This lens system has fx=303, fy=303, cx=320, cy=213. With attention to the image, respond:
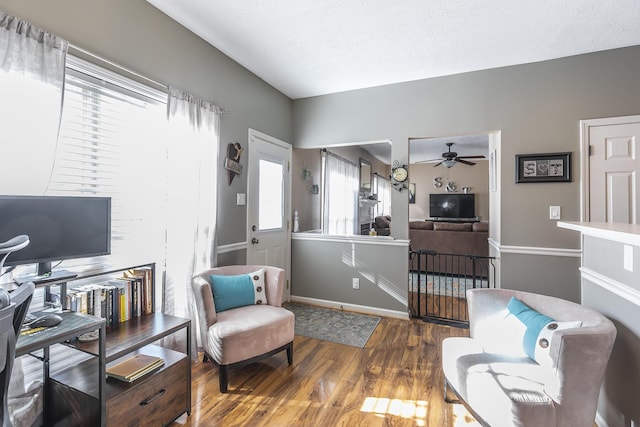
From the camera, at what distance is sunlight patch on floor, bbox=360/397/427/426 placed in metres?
1.84

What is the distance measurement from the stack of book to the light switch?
261 centimetres

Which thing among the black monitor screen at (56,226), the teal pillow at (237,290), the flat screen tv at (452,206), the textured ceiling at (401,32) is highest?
the textured ceiling at (401,32)

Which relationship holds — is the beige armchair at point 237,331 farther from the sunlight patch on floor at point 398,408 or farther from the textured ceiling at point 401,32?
the textured ceiling at point 401,32

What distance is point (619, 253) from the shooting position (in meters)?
1.54

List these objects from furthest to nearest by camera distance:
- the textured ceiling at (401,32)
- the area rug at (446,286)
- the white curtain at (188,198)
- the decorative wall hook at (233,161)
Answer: the area rug at (446,286)
the decorative wall hook at (233,161)
the white curtain at (188,198)
the textured ceiling at (401,32)

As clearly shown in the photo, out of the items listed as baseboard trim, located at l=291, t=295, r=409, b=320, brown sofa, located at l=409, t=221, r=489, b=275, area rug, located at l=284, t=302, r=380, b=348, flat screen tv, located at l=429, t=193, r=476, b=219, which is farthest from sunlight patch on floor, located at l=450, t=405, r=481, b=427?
flat screen tv, located at l=429, t=193, r=476, b=219

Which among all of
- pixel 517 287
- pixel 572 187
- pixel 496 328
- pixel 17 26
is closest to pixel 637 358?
pixel 496 328

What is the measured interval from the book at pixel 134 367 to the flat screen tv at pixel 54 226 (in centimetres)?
61

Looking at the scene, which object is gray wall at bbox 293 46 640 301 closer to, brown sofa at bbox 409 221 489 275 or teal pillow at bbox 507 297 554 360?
teal pillow at bbox 507 297 554 360

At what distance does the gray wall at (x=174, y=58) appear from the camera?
5.69 feet

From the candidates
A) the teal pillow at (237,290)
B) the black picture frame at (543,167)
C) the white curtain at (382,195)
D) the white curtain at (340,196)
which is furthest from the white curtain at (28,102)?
the white curtain at (382,195)

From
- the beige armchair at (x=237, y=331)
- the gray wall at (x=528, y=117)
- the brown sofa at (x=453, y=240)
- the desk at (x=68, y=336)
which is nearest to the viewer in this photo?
the desk at (x=68, y=336)

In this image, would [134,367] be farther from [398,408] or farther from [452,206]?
[452,206]

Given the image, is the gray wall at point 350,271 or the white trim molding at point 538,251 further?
the gray wall at point 350,271
